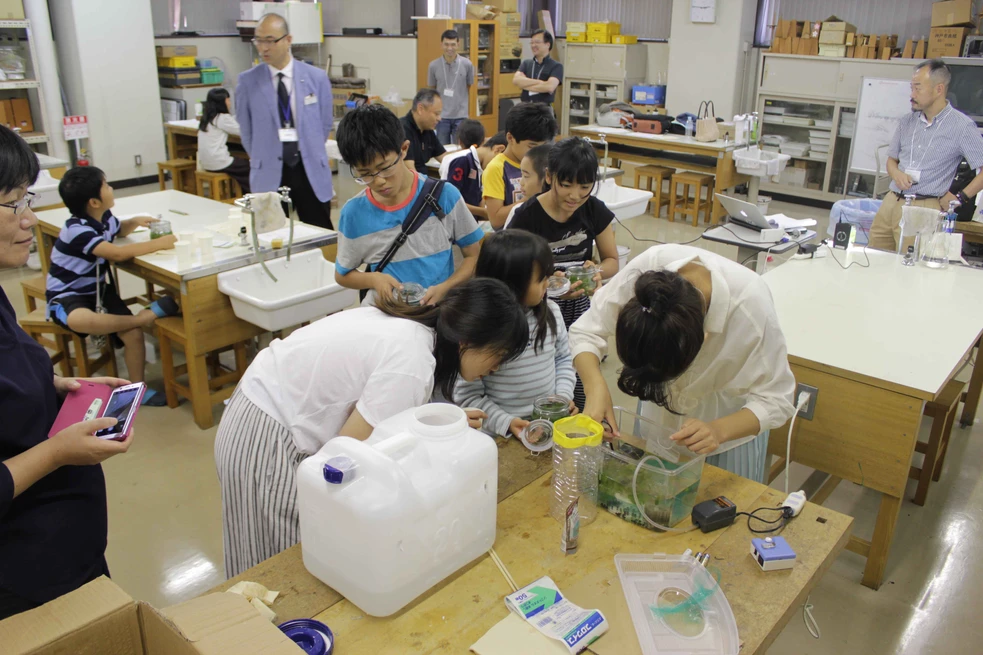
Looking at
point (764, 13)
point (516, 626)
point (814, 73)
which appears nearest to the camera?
point (516, 626)

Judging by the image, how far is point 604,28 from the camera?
8625mm

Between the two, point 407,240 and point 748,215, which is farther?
point 748,215

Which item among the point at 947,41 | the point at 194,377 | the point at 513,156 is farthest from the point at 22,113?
the point at 947,41

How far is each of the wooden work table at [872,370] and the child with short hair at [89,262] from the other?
8.48ft

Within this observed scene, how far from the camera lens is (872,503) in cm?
284

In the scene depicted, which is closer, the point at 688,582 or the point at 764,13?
the point at 688,582

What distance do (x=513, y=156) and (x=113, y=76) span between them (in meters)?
5.14

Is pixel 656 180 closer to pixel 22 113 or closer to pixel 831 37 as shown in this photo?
pixel 831 37

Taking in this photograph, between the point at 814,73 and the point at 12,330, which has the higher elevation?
the point at 814,73

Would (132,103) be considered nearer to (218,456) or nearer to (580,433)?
(218,456)

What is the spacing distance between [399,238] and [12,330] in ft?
3.81

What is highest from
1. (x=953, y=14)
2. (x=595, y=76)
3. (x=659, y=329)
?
(x=953, y=14)

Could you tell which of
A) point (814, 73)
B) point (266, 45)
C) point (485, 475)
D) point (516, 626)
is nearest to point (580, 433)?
point (485, 475)

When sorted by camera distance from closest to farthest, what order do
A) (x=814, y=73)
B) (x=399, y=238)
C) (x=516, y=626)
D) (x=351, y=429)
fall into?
(x=516, y=626) → (x=351, y=429) → (x=399, y=238) → (x=814, y=73)
